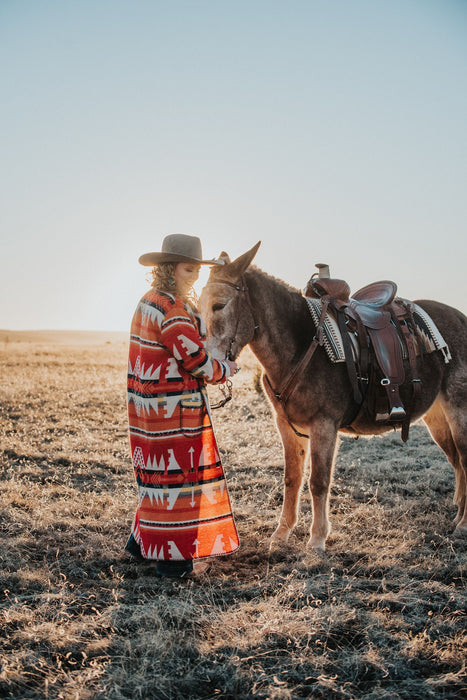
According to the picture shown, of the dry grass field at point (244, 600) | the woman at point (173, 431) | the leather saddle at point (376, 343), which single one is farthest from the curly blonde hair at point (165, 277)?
the dry grass field at point (244, 600)

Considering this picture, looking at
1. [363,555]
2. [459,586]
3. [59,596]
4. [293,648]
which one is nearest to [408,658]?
[293,648]

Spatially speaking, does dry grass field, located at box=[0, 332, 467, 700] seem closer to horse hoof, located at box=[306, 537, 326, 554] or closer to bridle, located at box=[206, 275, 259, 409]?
horse hoof, located at box=[306, 537, 326, 554]

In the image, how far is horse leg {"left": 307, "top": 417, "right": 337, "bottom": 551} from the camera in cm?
425

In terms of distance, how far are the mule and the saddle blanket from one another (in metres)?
0.08

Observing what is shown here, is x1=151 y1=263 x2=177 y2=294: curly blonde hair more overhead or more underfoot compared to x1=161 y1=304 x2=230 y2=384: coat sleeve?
more overhead

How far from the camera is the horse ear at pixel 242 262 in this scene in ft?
13.0

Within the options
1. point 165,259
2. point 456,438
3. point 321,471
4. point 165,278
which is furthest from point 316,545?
point 165,259

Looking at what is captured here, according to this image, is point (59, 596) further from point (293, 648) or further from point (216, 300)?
point (216, 300)

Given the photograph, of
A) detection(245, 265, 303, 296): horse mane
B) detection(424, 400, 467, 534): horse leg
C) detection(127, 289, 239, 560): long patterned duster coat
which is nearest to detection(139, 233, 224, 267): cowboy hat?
detection(127, 289, 239, 560): long patterned duster coat

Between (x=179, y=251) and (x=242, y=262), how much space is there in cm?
55

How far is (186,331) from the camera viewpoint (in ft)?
11.8

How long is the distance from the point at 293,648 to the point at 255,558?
1.41 meters

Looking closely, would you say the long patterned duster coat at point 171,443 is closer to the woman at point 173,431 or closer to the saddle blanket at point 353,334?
the woman at point 173,431

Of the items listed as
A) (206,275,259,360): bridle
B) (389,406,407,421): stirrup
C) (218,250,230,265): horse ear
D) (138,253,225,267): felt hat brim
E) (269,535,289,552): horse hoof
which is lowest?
(269,535,289,552): horse hoof
